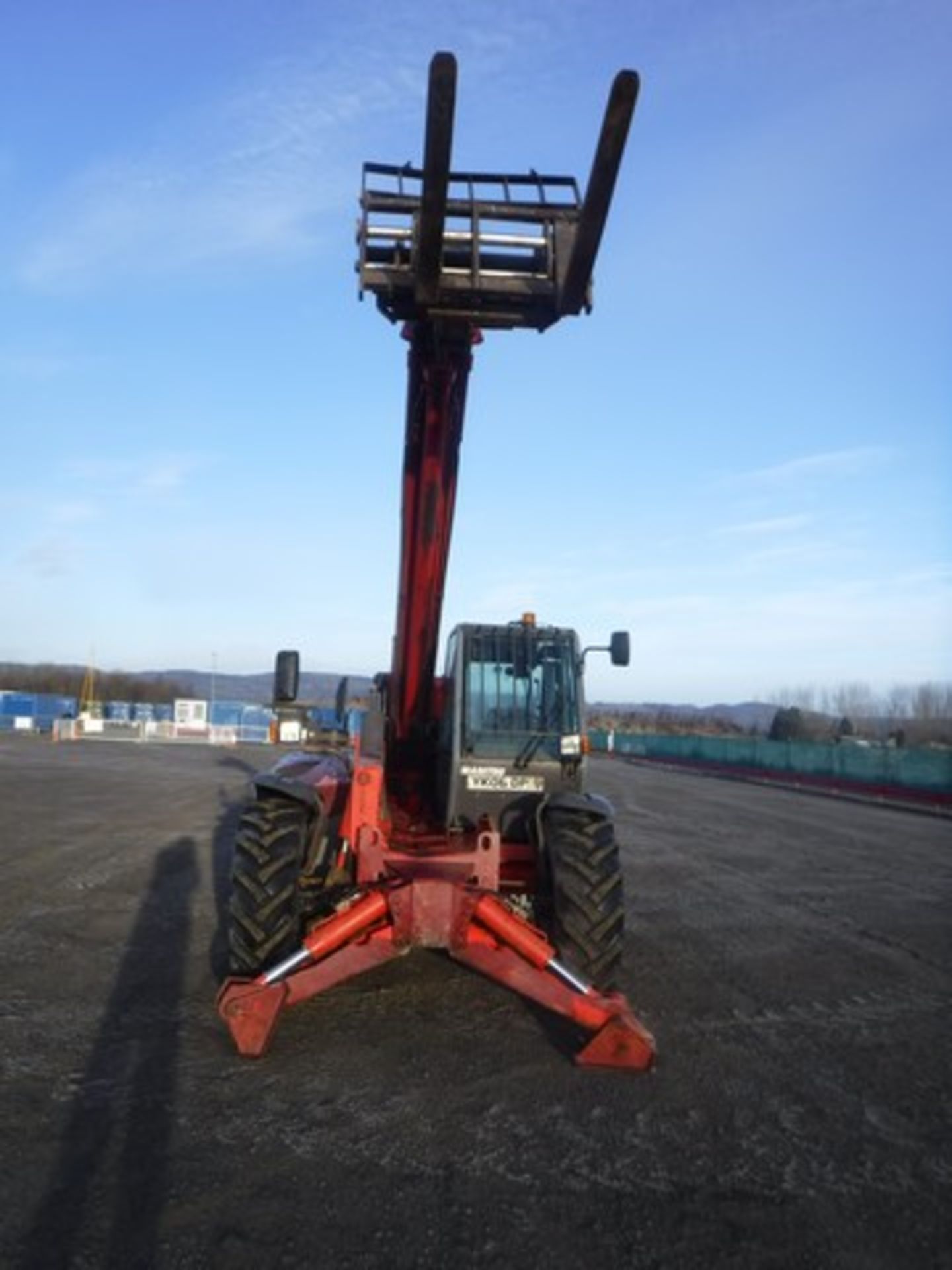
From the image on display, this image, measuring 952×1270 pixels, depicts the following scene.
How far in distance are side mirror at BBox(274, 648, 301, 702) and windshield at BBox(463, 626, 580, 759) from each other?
1.31 metres

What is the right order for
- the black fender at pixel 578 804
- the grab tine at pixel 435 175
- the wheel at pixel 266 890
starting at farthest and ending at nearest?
1. the black fender at pixel 578 804
2. the wheel at pixel 266 890
3. the grab tine at pixel 435 175

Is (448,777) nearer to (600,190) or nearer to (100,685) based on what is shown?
(600,190)

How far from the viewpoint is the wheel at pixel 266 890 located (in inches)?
257

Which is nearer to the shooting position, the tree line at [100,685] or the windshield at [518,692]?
the windshield at [518,692]

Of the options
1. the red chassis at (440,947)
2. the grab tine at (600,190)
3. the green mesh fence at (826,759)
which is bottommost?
the red chassis at (440,947)

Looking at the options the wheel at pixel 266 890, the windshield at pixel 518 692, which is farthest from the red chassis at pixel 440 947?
the windshield at pixel 518 692

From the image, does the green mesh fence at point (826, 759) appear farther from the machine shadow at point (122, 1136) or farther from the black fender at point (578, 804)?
the machine shadow at point (122, 1136)

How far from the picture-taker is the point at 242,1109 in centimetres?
505

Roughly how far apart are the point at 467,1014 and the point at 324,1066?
1357mm

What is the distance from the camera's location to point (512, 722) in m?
7.96

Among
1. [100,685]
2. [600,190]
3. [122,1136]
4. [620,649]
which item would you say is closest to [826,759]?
[620,649]

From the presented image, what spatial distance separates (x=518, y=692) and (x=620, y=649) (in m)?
0.84

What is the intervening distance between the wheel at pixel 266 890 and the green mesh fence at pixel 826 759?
2694cm

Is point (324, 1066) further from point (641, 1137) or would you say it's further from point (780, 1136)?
point (780, 1136)
